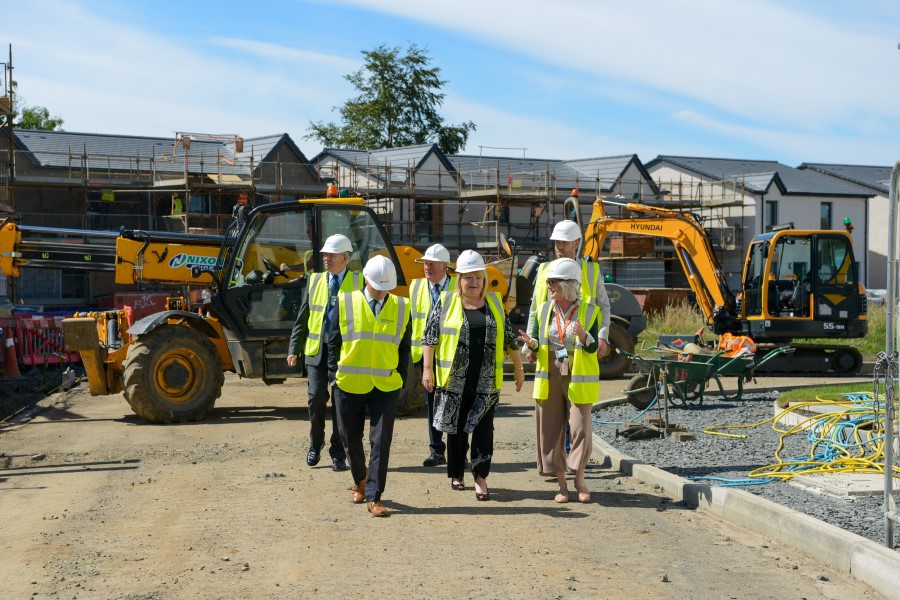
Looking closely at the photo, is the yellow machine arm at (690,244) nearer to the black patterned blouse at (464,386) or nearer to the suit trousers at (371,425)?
the black patterned blouse at (464,386)

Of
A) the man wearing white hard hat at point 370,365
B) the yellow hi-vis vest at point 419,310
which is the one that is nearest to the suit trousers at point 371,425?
the man wearing white hard hat at point 370,365

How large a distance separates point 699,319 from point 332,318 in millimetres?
23715

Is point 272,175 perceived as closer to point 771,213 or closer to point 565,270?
point 771,213

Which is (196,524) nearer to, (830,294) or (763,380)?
(763,380)

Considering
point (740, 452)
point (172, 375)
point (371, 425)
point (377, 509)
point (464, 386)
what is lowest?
point (740, 452)

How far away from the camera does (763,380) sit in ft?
66.1

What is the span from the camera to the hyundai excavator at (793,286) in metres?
21.3

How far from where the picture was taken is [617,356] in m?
20.2

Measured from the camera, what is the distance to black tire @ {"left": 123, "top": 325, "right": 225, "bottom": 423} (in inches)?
533

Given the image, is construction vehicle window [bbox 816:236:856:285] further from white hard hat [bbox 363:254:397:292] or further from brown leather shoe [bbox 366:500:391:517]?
brown leather shoe [bbox 366:500:391:517]

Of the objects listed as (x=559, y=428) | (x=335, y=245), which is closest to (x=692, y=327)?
(x=335, y=245)

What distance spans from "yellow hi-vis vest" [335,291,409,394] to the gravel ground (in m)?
2.96

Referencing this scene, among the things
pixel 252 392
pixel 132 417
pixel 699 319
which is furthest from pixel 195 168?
pixel 132 417

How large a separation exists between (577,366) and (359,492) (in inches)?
75.7
